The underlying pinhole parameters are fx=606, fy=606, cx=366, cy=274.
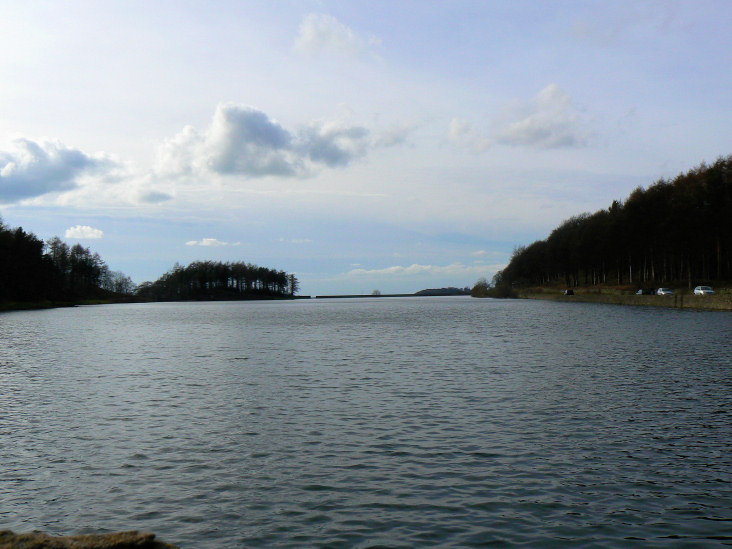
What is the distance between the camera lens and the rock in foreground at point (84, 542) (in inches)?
294

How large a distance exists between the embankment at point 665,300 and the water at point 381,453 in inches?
2008

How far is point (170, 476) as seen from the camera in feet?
45.3

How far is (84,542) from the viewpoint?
300 inches

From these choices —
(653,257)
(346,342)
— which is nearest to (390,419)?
(346,342)

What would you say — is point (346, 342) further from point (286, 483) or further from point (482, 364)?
point (286, 483)

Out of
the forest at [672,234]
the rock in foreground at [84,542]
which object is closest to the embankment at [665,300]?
the forest at [672,234]

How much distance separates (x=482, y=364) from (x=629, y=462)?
61.1 feet

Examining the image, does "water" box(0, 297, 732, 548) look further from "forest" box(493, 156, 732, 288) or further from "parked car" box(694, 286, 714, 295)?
"forest" box(493, 156, 732, 288)

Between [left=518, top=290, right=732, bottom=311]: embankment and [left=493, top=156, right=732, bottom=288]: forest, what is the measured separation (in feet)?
29.5

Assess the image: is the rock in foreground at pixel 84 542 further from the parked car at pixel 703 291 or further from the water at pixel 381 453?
the parked car at pixel 703 291

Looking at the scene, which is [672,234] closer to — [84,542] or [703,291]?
[703,291]

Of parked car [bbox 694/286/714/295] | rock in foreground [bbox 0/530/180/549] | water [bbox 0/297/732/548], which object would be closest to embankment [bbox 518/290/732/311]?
parked car [bbox 694/286/714/295]

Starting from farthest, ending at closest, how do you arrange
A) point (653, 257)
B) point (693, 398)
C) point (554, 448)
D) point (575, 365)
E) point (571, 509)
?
point (653, 257), point (575, 365), point (693, 398), point (554, 448), point (571, 509)

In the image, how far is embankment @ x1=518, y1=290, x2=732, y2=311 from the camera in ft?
251
